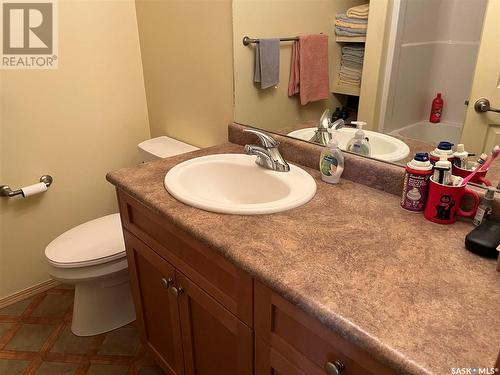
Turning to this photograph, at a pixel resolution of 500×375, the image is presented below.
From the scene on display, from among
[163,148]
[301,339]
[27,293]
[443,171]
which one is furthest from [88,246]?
[443,171]

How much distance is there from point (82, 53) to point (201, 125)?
0.69 meters

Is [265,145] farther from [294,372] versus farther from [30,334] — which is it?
[30,334]

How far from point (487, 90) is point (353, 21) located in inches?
17.9

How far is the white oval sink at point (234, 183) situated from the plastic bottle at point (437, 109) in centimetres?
39

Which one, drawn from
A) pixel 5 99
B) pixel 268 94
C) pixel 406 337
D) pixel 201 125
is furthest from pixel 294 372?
pixel 5 99

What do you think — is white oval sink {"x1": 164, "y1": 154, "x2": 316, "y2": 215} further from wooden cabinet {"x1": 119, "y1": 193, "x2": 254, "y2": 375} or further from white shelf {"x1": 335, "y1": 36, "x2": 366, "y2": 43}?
white shelf {"x1": 335, "y1": 36, "x2": 366, "y2": 43}

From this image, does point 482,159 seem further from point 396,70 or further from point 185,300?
point 185,300

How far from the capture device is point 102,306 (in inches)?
71.2

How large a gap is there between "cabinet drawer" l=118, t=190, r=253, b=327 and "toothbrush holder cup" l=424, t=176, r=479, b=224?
0.50 metres

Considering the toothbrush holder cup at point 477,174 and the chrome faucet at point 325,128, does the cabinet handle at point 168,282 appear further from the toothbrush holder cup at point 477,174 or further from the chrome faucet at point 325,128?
the toothbrush holder cup at point 477,174

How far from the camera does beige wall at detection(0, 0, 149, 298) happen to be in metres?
1.78

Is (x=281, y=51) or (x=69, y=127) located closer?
(x=281, y=51)

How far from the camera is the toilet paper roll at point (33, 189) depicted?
1815 mm

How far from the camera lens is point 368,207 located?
1.05 metres
